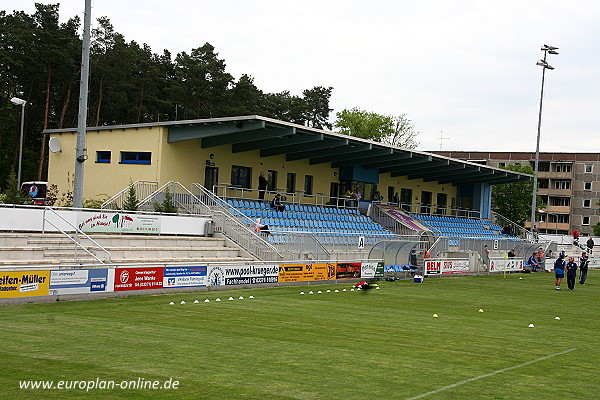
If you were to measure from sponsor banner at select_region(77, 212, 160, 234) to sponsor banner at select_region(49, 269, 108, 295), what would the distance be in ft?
14.9

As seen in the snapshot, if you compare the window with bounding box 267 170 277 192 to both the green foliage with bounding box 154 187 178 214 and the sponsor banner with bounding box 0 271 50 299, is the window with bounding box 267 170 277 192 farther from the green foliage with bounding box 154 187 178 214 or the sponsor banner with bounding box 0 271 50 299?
the sponsor banner with bounding box 0 271 50 299

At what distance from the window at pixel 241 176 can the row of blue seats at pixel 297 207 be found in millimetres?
1555

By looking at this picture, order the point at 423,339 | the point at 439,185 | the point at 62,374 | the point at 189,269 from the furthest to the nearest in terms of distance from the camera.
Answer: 1. the point at 439,185
2. the point at 189,269
3. the point at 423,339
4. the point at 62,374

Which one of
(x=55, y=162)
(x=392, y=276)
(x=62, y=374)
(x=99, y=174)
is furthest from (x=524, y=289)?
(x=62, y=374)

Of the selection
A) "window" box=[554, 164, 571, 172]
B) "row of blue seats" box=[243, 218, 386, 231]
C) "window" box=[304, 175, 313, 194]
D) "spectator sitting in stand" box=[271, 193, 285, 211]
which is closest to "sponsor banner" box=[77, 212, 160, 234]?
"row of blue seats" box=[243, 218, 386, 231]

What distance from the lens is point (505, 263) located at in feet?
152

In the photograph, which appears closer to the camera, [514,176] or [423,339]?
[423,339]

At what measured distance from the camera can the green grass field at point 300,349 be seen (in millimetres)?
10672

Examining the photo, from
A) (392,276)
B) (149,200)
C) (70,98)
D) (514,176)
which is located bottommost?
(392,276)

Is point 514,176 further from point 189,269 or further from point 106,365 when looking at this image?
point 106,365

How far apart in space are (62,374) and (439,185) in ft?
186

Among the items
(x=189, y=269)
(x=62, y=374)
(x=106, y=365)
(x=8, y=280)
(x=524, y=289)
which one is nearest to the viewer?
(x=62, y=374)

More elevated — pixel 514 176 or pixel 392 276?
pixel 514 176

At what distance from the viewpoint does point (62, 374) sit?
10727 mm
